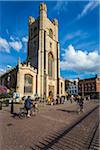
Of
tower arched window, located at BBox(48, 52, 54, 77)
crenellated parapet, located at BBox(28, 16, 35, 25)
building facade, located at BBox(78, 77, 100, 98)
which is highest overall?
crenellated parapet, located at BBox(28, 16, 35, 25)

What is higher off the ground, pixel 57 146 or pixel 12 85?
pixel 12 85

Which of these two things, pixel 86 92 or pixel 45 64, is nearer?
pixel 45 64

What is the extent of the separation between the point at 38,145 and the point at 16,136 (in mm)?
1700

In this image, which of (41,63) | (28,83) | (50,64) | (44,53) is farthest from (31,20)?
(28,83)

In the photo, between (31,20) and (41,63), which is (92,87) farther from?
(31,20)

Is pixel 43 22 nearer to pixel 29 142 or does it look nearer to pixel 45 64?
pixel 45 64

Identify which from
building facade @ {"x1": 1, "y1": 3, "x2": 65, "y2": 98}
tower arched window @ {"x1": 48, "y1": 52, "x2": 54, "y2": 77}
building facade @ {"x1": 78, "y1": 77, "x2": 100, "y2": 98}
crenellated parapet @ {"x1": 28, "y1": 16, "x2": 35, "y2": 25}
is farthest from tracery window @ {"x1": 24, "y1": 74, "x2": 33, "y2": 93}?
building facade @ {"x1": 78, "y1": 77, "x2": 100, "y2": 98}

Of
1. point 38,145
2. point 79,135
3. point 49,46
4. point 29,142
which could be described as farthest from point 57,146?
point 49,46

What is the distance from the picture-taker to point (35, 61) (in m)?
55.4

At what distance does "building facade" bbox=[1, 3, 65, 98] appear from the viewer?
47.9m

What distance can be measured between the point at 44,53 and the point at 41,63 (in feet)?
12.0

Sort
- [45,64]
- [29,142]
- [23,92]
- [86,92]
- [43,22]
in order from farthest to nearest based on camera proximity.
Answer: [86,92]
[43,22]
[45,64]
[23,92]
[29,142]

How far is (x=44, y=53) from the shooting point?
55.5 m

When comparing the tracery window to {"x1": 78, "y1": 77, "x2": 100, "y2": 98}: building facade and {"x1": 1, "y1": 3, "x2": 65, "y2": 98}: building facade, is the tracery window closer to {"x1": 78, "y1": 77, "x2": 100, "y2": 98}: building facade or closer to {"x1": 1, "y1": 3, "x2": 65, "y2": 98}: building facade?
{"x1": 1, "y1": 3, "x2": 65, "y2": 98}: building facade
